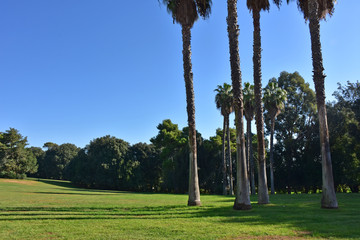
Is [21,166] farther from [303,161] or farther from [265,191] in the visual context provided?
[265,191]

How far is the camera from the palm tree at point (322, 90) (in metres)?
14.3

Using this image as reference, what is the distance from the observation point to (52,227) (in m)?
9.25

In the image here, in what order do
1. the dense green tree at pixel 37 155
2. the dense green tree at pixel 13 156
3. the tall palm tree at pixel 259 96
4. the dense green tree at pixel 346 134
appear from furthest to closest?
the dense green tree at pixel 37 155, the dense green tree at pixel 13 156, the dense green tree at pixel 346 134, the tall palm tree at pixel 259 96

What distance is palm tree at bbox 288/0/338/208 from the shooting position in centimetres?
1431

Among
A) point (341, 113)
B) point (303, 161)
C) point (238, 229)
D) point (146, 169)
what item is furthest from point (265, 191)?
point (146, 169)

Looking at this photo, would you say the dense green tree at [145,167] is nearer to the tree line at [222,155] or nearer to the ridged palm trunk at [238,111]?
the tree line at [222,155]

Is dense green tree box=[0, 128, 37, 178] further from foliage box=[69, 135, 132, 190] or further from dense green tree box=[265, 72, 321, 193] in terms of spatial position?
dense green tree box=[265, 72, 321, 193]

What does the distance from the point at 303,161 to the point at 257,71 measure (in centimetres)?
3101

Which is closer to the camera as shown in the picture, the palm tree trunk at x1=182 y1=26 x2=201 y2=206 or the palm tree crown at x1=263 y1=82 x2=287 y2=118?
the palm tree trunk at x1=182 y1=26 x2=201 y2=206

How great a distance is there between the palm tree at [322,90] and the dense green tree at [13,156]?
70.1m

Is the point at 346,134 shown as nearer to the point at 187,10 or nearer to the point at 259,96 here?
the point at 259,96

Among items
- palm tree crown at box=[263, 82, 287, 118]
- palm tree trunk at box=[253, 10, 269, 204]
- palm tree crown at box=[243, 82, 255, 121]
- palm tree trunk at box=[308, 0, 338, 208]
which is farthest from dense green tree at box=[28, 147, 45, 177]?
palm tree trunk at box=[308, 0, 338, 208]

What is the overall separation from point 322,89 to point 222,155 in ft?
91.5

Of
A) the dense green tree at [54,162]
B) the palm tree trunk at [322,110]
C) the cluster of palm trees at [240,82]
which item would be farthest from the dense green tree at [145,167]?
the palm tree trunk at [322,110]
